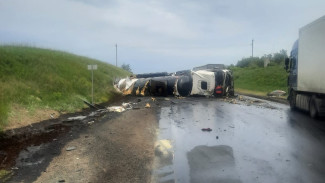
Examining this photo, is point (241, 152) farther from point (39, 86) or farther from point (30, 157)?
point (39, 86)

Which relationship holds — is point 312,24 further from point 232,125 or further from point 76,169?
point 76,169

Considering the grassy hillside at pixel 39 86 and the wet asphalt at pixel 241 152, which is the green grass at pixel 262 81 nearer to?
the grassy hillside at pixel 39 86

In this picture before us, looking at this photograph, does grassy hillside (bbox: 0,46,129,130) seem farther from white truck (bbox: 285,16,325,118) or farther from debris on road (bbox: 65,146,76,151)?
white truck (bbox: 285,16,325,118)

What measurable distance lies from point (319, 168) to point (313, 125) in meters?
6.86

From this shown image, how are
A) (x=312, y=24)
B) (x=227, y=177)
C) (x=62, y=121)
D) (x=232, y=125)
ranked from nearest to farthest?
(x=227, y=177)
(x=232, y=125)
(x=312, y=24)
(x=62, y=121)

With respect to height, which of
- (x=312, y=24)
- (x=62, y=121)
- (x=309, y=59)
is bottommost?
(x=62, y=121)

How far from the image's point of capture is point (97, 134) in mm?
12164

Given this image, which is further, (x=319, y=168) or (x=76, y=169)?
(x=76, y=169)

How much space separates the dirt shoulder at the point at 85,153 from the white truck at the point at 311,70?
23.1ft

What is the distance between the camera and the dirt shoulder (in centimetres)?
732

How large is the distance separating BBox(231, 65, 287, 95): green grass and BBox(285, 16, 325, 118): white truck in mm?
27125

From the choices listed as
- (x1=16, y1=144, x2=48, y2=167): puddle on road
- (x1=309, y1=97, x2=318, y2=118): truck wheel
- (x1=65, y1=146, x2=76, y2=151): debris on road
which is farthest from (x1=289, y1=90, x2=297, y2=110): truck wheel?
(x1=16, y1=144, x2=48, y2=167): puddle on road

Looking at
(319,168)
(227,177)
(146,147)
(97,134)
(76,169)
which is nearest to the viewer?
(227,177)

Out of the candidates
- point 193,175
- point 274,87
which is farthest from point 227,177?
point 274,87
